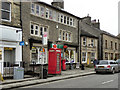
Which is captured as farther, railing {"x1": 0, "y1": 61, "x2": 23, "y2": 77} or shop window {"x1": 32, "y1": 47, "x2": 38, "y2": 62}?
shop window {"x1": 32, "y1": 47, "x2": 38, "y2": 62}

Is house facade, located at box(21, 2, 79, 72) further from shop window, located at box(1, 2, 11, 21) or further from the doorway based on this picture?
shop window, located at box(1, 2, 11, 21)

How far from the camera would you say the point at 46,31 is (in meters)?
23.1

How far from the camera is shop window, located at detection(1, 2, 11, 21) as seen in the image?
1723cm

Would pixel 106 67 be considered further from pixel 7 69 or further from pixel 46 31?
pixel 7 69

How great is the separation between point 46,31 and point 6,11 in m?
6.62

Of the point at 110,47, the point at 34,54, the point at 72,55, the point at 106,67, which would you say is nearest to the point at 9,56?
the point at 34,54

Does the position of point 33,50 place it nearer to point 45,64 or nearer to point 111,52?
point 45,64

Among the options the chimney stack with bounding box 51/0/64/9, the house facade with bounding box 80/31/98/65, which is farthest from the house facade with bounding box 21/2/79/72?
the chimney stack with bounding box 51/0/64/9

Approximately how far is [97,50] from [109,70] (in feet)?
49.7

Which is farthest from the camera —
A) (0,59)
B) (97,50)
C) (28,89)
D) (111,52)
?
(111,52)

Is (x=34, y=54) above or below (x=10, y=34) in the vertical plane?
below

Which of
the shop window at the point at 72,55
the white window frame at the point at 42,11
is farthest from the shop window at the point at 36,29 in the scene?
the shop window at the point at 72,55

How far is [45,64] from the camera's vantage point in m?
22.1

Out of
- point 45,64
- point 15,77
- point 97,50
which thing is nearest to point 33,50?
point 45,64
